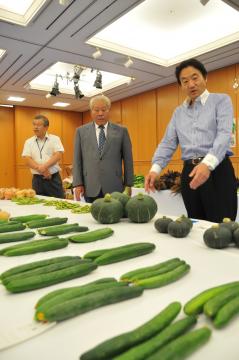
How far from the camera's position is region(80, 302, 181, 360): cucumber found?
19.0 inches

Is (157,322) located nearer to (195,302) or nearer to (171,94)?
(195,302)

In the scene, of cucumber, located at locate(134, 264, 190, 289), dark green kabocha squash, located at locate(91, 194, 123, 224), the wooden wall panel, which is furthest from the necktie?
the wooden wall panel

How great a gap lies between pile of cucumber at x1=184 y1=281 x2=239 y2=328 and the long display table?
0.06 feet

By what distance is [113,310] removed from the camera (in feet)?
2.15

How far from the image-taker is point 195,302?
645 millimetres

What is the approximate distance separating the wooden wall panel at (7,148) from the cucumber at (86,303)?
32.2 ft

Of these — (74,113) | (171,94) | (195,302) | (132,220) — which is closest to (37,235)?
(132,220)

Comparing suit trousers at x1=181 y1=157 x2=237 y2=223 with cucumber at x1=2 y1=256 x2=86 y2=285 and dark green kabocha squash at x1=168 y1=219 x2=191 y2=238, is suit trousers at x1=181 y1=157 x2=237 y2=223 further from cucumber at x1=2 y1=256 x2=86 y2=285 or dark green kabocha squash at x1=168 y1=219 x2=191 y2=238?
cucumber at x1=2 y1=256 x2=86 y2=285

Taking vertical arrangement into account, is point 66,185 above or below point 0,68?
below

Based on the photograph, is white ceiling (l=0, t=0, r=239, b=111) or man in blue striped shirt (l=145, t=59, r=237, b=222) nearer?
man in blue striped shirt (l=145, t=59, r=237, b=222)

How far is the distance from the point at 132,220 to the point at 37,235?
0.50 m

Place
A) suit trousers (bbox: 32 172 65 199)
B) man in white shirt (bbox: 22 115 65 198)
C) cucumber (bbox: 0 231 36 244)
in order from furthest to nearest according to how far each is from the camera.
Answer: suit trousers (bbox: 32 172 65 199) < man in white shirt (bbox: 22 115 65 198) < cucumber (bbox: 0 231 36 244)

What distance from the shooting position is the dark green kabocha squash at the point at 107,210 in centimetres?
155

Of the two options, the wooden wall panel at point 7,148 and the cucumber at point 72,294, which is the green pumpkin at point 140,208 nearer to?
the cucumber at point 72,294
